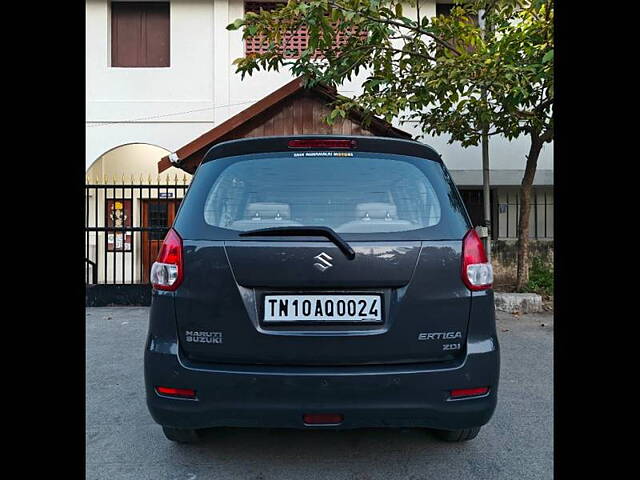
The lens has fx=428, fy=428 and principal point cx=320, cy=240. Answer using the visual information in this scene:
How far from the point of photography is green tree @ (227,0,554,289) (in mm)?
5348

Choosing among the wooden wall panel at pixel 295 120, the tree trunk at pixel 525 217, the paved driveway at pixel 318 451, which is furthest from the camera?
the wooden wall panel at pixel 295 120

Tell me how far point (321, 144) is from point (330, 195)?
298 millimetres

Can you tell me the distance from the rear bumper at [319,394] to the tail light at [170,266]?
0.98ft

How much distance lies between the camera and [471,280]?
196 centimetres

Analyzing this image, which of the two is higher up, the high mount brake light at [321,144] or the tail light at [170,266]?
the high mount brake light at [321,144]

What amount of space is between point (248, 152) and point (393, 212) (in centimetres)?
77

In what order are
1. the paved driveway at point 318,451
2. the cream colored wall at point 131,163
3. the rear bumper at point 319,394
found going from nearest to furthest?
the rear bumper at point 319,394
the paved driveway at point 318,451
the cream colored wall at point 131,163

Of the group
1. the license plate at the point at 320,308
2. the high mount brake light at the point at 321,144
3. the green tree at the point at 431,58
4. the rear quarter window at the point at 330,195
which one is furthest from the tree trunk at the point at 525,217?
the license plate at the point at 320,308

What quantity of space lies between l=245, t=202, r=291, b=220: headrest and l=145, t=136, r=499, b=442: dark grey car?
13 millimetres

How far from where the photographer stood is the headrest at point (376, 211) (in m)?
2.01

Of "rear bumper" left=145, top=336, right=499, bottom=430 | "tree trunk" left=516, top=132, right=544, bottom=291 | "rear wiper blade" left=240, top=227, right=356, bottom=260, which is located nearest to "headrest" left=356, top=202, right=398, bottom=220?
"rear wiper blade" left=240, top=227, right=356, bottom=260

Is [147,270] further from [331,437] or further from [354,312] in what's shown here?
[354,312]

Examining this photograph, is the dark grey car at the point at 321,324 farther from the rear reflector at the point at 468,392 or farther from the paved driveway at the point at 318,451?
the paved driveway at the point at 318,451
